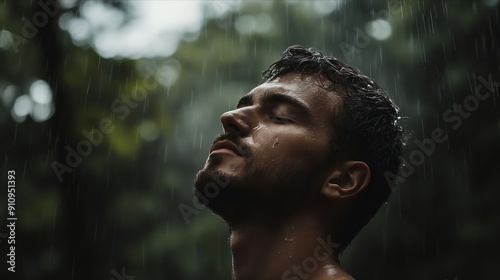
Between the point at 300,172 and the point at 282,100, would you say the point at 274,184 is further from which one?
the point at 282,100

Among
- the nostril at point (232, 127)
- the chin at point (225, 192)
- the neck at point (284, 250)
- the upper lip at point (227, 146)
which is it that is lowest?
the neck at point (284, 250)

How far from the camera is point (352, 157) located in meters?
3.17

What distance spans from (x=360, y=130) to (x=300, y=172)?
1.47ft

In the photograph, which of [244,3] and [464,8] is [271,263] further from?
[244,3]

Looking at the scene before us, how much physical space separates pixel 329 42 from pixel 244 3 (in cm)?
205

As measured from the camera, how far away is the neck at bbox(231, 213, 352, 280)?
288cm

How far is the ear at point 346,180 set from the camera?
305cm

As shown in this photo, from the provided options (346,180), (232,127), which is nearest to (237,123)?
(232,127)

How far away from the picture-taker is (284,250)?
2932 mm

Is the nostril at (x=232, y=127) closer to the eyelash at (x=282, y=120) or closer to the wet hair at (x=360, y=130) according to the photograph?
the eyelash at (x=282, y=120)

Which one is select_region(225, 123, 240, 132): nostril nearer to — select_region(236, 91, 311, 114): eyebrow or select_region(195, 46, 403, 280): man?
select_region(195, 46, 403, 280): man

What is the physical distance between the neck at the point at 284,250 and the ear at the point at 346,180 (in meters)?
A: 0.16

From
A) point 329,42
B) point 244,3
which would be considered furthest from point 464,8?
point 244,3

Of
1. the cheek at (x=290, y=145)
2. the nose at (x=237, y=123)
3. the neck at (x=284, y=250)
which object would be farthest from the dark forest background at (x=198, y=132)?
the cheek at (x=290, y=145)
